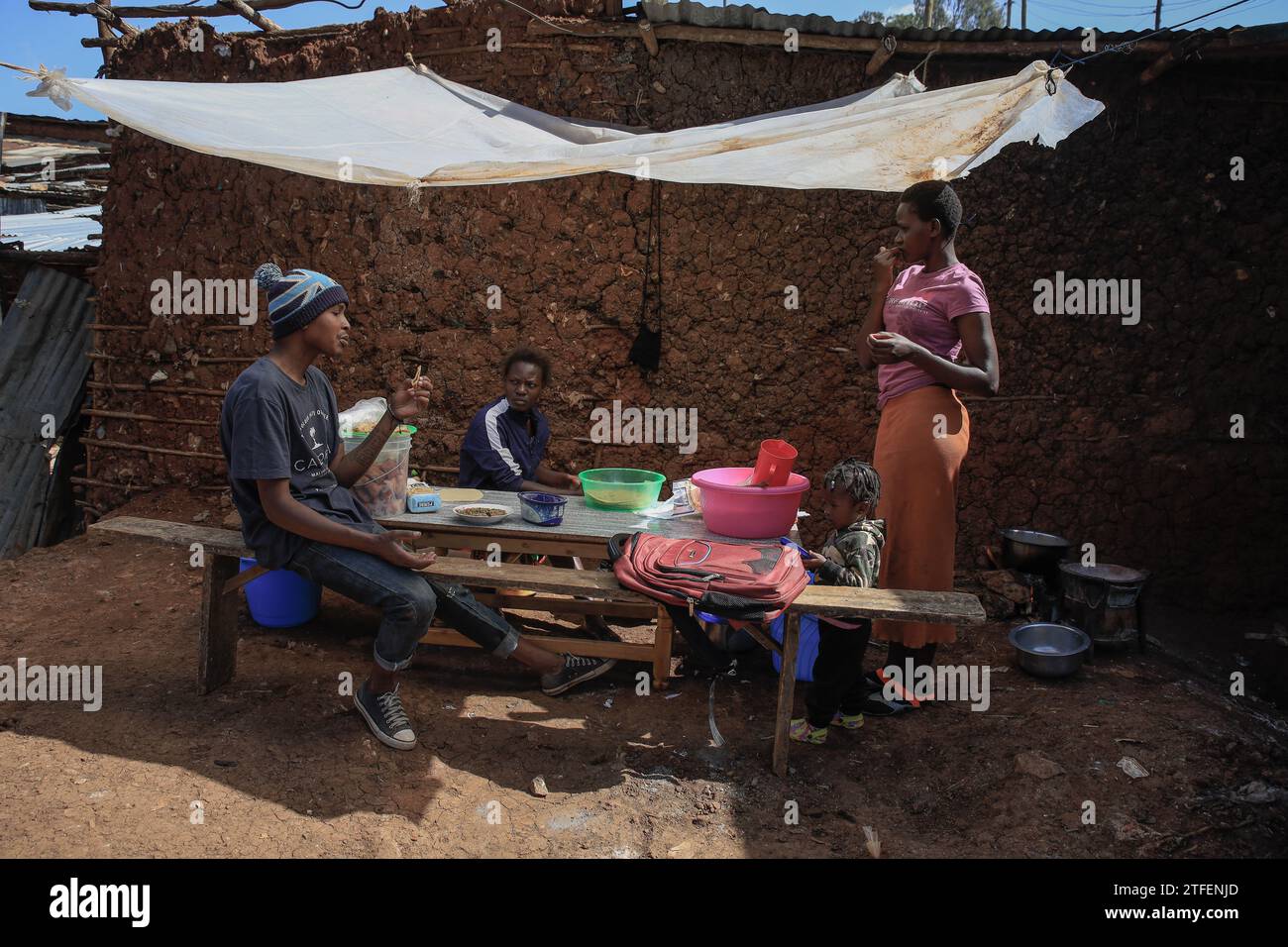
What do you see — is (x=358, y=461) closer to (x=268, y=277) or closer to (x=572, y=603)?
(x=268, y=277)

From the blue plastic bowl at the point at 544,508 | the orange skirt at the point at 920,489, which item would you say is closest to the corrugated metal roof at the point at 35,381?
the blue plastic bowl at the point at 544,508

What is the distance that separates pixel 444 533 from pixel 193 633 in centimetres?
154

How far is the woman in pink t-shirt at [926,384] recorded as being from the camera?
2.96 metres

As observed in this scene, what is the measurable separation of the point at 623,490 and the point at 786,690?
1.02m

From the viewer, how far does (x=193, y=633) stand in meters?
3.97

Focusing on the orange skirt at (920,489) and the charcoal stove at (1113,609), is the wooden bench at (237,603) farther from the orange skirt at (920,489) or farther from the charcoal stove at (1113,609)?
the charcoal stove at (1113,609)

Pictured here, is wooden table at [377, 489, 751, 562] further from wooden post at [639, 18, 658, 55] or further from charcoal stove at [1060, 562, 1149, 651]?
wooden post at [639, 18, 658, 55]

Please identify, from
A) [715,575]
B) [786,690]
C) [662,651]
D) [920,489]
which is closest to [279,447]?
[715,575]

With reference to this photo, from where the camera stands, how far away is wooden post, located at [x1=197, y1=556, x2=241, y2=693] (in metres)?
3.23

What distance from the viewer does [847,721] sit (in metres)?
3.25

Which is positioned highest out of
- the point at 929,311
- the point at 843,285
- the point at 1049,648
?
the point at 843,285

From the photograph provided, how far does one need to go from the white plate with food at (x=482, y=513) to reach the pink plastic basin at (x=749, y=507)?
0.78 meters

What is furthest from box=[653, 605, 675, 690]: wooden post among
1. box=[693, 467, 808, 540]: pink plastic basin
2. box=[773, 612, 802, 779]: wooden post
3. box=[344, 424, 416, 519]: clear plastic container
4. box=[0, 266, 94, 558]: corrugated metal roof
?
box=[0, 266, 94, 558]: corrugated metal roof
